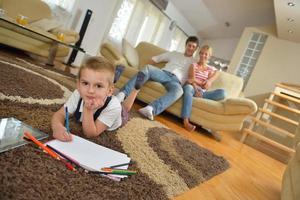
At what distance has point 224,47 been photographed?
7.28 meters

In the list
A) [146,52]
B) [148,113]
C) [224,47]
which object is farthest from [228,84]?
Answer: [224,47]

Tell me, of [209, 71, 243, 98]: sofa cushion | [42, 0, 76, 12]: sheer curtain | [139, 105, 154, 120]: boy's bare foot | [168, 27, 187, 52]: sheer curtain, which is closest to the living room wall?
[168, 27, 187, 52]: sheer curtain

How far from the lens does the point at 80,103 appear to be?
1.11 m

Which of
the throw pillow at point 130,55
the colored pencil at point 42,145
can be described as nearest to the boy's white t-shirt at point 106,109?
the colored pencil at point 42,145

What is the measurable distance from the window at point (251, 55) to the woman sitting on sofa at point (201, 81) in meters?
3.24

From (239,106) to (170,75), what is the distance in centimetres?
73

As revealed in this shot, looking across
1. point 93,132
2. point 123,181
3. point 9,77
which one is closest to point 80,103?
point 93,132

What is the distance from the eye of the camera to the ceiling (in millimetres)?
4207

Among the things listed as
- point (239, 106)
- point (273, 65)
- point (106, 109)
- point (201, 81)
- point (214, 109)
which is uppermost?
point (273, 65)

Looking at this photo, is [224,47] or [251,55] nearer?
[251,55]

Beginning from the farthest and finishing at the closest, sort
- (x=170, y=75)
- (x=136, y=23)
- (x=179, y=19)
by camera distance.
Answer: (x=179, y=19) < (x=136, y=23) < (x=170, y=75)

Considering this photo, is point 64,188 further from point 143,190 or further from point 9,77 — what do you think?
point 9,77

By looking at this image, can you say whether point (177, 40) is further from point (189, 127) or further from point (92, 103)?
point (92, 103)

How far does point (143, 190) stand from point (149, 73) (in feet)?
5.78
